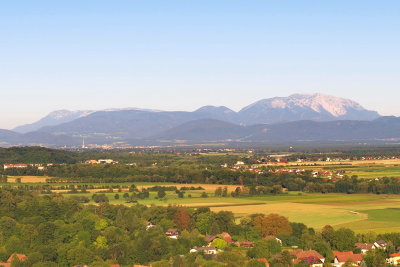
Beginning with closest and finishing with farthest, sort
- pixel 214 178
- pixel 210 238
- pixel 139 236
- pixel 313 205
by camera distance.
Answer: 1. pixel 139 236
2. pixel 210 238
3. pixel 313 205
4. pixel 214 178

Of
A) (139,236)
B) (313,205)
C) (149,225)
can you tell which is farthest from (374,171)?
(139,236)

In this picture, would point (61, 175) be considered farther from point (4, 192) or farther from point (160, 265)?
point (160, 265)

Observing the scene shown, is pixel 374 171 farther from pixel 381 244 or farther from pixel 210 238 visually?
pixel 210 238

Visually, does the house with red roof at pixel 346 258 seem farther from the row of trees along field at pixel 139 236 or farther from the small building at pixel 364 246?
the small building at pixel 364 246

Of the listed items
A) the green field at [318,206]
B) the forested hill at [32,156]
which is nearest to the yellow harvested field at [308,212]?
the green field at [318,206]

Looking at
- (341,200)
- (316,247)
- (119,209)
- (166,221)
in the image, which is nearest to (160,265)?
(316,247)
